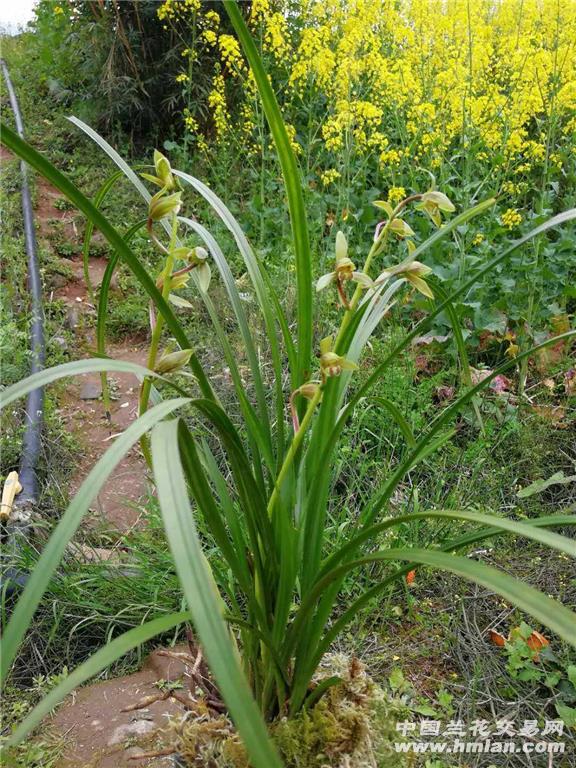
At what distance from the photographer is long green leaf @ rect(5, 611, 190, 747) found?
0.59 meters

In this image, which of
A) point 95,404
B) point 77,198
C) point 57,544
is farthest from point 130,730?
point 95,404

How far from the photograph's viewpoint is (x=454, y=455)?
2.36 m

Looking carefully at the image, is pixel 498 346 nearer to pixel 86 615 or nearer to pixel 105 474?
pixel 86 615

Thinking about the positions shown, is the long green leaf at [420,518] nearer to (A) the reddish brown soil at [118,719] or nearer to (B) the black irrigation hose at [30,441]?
(A) the reddish brown soil at [118,719]

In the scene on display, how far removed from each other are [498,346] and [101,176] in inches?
144

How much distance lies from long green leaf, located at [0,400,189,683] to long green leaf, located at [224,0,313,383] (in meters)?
0.47

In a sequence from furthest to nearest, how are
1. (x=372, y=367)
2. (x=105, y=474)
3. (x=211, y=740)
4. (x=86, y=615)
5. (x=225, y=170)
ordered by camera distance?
(x=225, y=170) → (x=372, y=367) → (x=86, y=615) → (x=211, y=740) → (x=105, y=474)

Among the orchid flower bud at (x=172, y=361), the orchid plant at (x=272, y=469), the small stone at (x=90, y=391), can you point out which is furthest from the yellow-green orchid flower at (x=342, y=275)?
the small stone at (x=90, y=391)

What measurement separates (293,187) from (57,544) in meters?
0.67

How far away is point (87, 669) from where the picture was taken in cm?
66

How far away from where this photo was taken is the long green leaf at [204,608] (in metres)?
0.52

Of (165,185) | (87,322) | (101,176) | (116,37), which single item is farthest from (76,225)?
(165,185)

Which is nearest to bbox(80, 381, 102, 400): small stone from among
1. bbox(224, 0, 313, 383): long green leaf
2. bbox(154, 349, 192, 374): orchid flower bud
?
bbox(224, 0, 313, 383): long green leaf

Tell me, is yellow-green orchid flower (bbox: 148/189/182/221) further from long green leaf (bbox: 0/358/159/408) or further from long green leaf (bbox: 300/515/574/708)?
long green leaf (bbox: 300/515/574/708)
